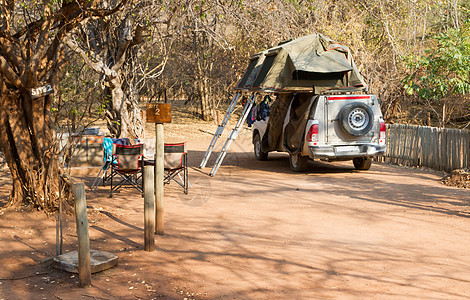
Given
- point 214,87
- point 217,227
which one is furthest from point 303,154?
point 214,87

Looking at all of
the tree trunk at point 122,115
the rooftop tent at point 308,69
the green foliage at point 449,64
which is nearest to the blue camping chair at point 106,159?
the rooftop tent at point 308,69

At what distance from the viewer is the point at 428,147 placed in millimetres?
14375

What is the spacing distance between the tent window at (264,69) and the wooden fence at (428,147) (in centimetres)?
439

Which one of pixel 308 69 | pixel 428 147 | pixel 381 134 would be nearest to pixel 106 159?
pixel 308 69

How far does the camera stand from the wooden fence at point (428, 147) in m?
13.2

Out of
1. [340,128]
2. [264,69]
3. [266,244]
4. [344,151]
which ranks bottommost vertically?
[266,244]

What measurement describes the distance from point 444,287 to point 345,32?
51.9 feet

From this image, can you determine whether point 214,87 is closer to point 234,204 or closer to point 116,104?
point 116,104

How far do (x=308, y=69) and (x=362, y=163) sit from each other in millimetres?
2793

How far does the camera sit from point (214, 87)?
31.1 meters

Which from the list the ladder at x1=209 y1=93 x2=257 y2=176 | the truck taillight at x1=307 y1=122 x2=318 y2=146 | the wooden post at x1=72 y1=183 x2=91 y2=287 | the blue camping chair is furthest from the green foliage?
the wooden post at x1=72 y1=183 x2=91 y2=287

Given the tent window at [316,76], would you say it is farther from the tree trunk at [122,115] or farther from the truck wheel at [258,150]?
the tree trunk at [122,115]

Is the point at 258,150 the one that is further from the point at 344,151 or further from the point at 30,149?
the point at 30,149

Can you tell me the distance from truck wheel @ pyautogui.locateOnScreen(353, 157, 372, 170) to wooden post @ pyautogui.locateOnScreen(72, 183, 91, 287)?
9.26m
